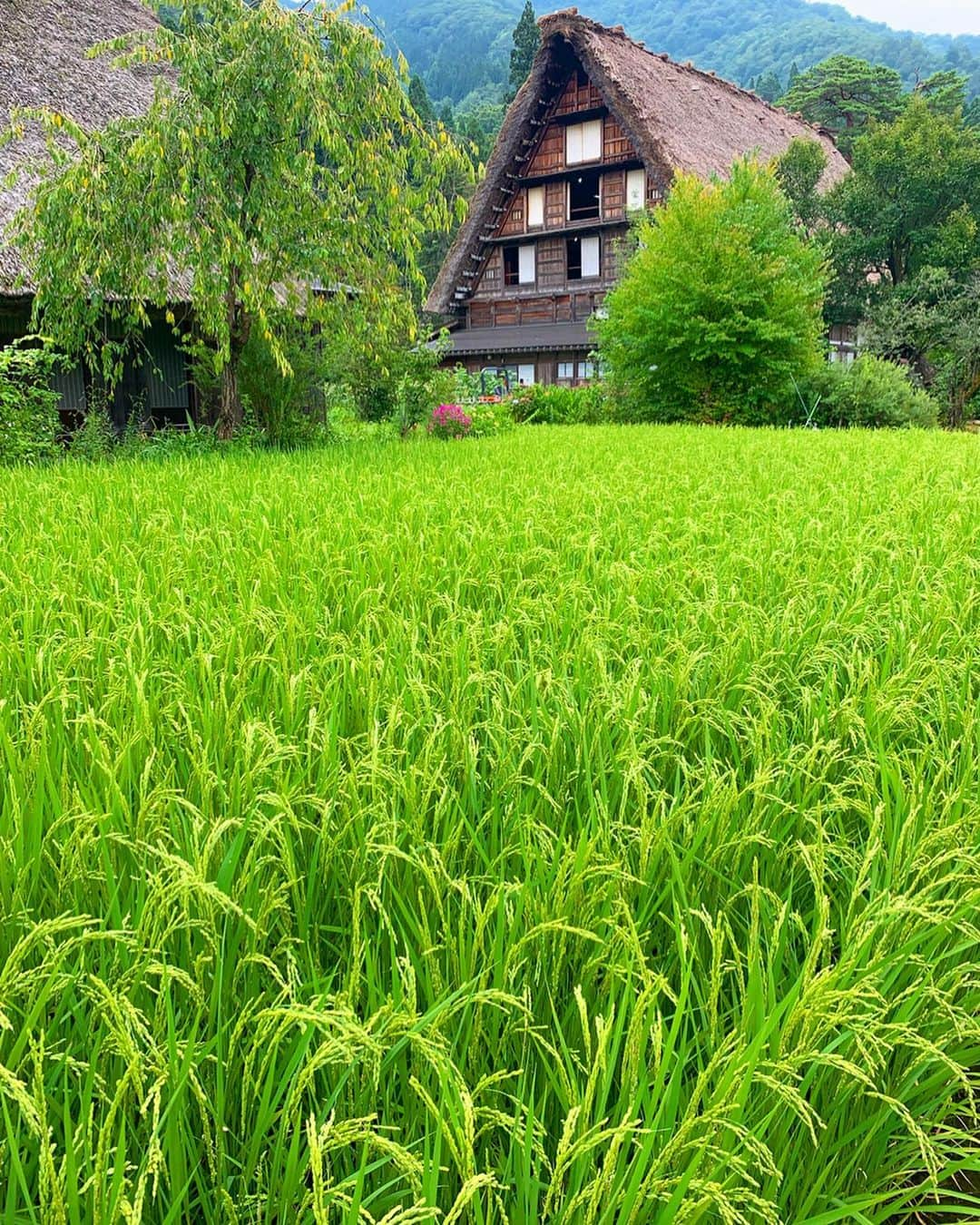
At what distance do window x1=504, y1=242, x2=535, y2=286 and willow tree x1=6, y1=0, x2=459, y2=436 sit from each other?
14.2m

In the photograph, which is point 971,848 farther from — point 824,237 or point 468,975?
point 824,237

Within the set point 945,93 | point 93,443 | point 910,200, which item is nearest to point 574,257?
point 910,200

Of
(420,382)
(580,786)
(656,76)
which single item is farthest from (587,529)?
(656,76)

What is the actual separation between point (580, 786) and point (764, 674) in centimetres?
56

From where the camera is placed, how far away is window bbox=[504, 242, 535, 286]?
21234 mm

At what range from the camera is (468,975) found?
87 cm

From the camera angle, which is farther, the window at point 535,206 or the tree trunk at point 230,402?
the window at point 535,206

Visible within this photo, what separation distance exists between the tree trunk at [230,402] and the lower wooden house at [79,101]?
1563 millimetres

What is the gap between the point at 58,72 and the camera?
9891 mm

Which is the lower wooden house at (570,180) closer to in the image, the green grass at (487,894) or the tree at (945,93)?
the tree at (945,93)

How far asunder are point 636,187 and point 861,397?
377 inches

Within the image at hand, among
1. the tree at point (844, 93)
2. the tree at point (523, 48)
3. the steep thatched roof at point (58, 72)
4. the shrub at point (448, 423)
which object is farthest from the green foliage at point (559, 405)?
the tree at point (844, 93)

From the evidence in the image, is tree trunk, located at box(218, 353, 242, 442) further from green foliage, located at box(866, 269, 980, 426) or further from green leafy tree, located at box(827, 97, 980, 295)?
green leafy tree, located at box(827, 97, 980, 295)

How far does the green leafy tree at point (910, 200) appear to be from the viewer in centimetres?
1588
